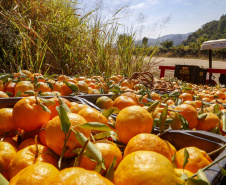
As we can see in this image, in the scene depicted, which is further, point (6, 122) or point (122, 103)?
point (122, 103)

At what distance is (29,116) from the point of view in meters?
Result: 0.80

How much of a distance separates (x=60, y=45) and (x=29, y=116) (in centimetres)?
325

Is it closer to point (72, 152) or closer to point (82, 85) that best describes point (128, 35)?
point (82, 85)

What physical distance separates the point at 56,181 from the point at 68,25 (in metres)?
3.87

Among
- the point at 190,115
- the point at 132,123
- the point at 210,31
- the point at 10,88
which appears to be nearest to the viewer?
the point at 132,123

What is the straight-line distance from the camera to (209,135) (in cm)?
82

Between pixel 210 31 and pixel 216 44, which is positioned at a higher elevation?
pixel 210 31

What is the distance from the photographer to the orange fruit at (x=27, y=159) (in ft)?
1.99

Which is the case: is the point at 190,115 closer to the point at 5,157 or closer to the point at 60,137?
the point at 60,137

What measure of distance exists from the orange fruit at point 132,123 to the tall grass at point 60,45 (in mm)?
2389

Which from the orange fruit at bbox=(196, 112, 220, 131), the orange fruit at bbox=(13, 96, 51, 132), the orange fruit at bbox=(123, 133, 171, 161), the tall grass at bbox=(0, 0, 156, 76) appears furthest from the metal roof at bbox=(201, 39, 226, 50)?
the orange fruit at bbox=(13, 96, 51, 132)

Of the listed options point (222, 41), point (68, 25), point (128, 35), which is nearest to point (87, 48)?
point (68, 25)

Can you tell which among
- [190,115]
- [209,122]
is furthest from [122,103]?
[209,122]

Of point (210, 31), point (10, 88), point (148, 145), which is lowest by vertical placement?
point (148, 145)
